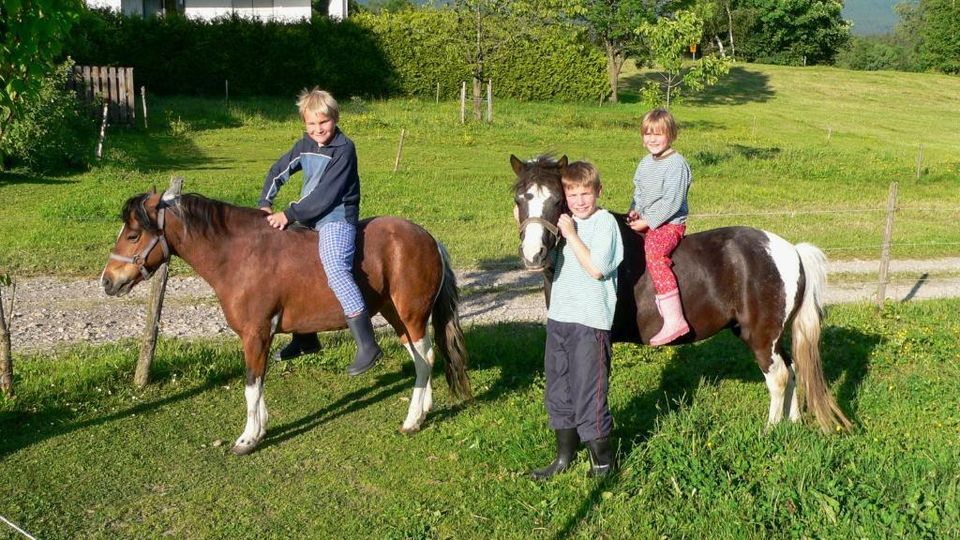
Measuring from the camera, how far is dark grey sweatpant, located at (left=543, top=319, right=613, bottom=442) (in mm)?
4996

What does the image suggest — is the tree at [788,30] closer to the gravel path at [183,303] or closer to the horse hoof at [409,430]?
the gravel path at [183,303]

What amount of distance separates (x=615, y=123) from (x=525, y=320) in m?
24.5

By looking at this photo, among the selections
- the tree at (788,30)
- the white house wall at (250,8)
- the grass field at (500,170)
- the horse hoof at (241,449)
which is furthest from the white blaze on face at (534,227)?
the tree at (788,30)

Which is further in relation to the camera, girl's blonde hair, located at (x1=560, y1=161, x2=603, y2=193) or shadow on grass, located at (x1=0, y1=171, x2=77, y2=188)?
shadow on grass, located at (x1=0, y1=171, x2=77, y2=188)

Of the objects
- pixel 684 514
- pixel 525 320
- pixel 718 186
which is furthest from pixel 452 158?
pixel 684 514

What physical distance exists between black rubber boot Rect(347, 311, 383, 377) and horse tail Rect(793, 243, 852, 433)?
3173 mm

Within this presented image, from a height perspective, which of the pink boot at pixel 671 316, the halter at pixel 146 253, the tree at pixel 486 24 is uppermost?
the tree at pixel 486 24

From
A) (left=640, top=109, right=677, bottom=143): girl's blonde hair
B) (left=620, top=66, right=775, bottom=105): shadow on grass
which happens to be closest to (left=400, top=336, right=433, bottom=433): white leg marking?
(left=640, top=109, right=677, bottom=143): girl's blonde hair

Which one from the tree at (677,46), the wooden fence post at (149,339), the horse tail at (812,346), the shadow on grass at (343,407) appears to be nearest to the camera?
the horse tail at (812,346)

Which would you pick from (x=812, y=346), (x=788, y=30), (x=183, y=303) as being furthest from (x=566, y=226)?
(x=788, y=30)

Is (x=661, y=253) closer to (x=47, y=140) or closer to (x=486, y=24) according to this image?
(x=47, y=140)

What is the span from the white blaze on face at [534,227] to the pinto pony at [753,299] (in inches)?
49.3

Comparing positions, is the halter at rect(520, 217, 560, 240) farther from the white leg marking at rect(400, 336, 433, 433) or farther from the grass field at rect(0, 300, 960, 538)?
the white leg marking at rect(400, 336, 433, 433)

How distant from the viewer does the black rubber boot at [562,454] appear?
5254mm
